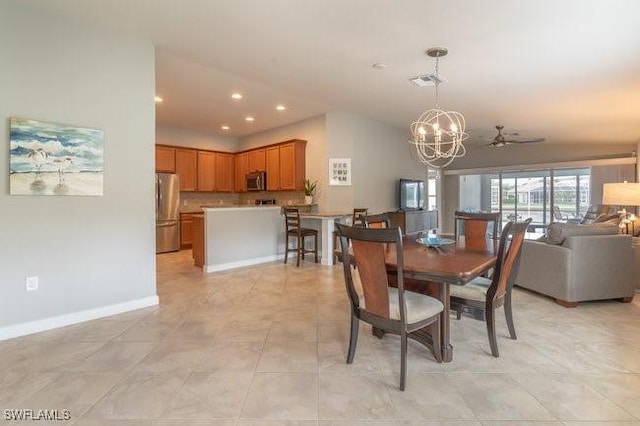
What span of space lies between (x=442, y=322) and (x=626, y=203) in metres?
4.22

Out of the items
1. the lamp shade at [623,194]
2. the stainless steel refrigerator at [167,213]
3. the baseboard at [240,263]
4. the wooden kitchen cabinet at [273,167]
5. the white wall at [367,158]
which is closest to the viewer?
the lamp shade at [623,194]

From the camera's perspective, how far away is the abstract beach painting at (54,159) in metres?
2.73

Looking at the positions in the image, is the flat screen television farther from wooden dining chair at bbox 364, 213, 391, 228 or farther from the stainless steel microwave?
wooden dining chair at bbox 364, 213, 391, 228

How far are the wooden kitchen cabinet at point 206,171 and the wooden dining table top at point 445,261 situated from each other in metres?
5.91

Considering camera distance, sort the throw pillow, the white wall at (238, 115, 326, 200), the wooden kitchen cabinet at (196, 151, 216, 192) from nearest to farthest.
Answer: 1. the throw pillow
2. the white wall at (238, 115, 326, 200)
3. the wooden kitchen cabinet at (196, 151, 216, 192)

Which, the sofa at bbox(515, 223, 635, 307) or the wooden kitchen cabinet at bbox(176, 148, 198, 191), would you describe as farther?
the wooden kitchen cabinet at bbox(176, 148, 198, 191)

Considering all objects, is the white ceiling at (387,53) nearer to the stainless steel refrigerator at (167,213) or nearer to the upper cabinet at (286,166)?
the upper cabinet at (286,166)

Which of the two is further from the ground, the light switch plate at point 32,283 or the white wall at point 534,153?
the white wall at point 534,153

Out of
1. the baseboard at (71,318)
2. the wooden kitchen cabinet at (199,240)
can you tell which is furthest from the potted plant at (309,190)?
the baseboard at (71,318)

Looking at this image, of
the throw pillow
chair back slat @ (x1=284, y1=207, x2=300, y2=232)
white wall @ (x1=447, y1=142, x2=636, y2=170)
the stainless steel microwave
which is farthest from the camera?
white wall @ (x1=447, y1=142, x2=636, y2=170)

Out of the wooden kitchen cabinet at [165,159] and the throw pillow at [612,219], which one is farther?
the wooden kitchen cabinet at [165,159]

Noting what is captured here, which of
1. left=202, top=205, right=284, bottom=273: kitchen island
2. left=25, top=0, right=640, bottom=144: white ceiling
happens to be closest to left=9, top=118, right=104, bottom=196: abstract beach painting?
left=25, top=0, right=640, bottom=144: white ceiling

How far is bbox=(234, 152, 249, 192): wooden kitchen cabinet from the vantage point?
7.89 m

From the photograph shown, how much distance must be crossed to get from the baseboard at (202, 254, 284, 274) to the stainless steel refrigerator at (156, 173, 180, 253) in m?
2.13
